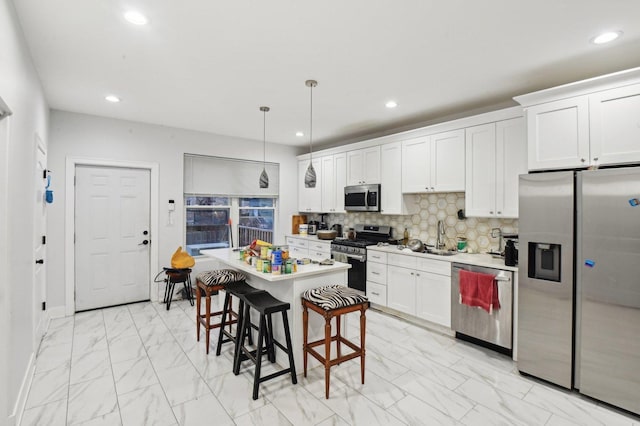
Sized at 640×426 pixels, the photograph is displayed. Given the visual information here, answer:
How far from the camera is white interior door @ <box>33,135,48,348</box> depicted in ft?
9.48

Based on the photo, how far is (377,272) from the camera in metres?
4.23

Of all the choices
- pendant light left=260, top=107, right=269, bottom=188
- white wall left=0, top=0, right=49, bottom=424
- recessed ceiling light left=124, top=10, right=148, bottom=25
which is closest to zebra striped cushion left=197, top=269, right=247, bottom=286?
pendant light left=260, top=107, right=269, bottom=188

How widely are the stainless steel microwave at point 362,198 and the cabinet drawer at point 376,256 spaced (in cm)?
67

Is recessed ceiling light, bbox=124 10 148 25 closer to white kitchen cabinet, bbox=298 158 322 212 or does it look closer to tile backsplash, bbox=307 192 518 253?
tile backsplash, bbox=307 192 518 253

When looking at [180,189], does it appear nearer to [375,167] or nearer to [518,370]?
[375,167]

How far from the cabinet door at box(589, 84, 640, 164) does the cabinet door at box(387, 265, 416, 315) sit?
2.12m

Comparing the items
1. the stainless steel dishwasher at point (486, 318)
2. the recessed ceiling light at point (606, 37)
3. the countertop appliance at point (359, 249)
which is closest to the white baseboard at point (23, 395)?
the countertop appliance at point (359, 249)

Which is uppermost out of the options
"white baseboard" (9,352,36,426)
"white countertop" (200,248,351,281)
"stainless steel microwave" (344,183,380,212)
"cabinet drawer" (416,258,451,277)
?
"stainless steel microwave" (344,183,380,212)

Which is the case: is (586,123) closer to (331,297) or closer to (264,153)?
(331,297)

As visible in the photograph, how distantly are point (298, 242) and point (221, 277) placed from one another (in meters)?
2.69

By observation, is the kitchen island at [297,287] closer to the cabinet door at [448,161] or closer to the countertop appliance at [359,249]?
the countertop appliance at [359,249]

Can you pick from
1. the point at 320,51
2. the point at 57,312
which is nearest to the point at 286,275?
the point at 320,51

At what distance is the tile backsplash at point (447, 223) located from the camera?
3670mm

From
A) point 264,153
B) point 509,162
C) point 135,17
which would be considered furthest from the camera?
point 264,153
